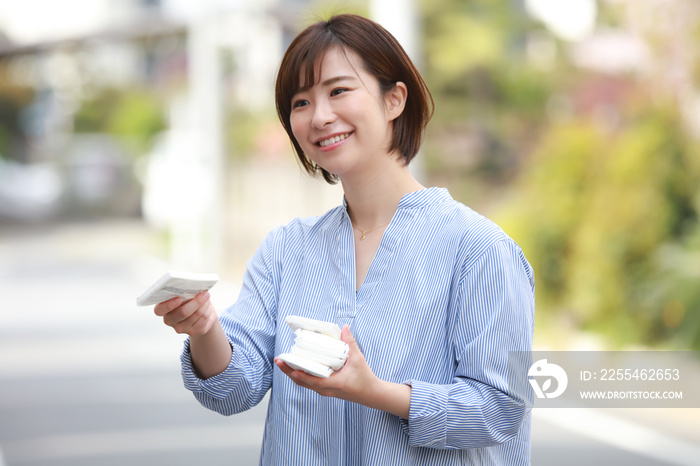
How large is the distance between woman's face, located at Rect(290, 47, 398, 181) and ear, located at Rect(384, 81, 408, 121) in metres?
0.01

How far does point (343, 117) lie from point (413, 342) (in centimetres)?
50

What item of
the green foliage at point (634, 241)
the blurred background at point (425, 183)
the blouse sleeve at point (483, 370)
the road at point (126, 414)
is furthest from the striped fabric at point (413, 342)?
the green foliage at point (634, 241)

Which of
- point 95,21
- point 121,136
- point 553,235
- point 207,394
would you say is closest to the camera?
point 207,394

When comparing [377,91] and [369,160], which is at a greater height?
[377,91]

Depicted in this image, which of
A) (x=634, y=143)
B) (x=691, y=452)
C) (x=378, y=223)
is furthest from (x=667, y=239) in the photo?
(x=378, y=223)

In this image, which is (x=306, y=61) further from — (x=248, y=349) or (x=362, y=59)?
(x=248, y=349)

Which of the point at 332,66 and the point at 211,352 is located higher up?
the point at 332,66

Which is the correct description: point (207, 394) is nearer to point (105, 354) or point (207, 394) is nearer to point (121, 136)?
point (105, 354)

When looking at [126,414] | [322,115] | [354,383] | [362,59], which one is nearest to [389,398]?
[354,383]

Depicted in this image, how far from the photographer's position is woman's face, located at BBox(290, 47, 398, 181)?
1.96m

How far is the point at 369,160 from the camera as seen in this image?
2.01 m

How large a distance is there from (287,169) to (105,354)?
6656mm

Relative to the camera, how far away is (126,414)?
6.33 m

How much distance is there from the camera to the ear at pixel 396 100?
204 centimetres
